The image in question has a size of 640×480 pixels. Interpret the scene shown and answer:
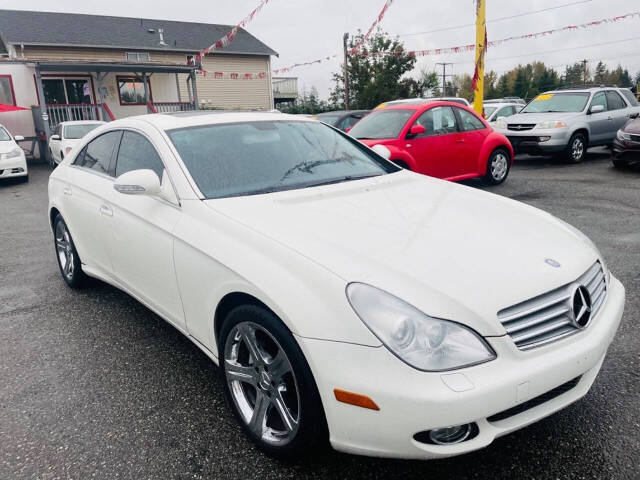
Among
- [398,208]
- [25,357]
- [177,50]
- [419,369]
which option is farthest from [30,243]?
[177,50]

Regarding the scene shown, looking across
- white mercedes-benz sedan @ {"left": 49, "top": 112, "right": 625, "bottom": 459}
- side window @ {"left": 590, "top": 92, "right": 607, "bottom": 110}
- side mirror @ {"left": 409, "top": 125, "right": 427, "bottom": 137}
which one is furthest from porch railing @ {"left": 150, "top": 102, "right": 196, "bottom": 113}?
white mercedes-benz sedan @ {"left": 49, "top": 112, "right": 625, "bottom": 459}

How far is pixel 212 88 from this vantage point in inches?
1147

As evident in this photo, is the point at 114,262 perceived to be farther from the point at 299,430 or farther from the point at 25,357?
the point at 299,430

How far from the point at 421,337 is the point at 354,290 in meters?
0.29

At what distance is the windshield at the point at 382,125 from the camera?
8531 mm

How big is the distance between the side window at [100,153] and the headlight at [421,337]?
2.68 meters

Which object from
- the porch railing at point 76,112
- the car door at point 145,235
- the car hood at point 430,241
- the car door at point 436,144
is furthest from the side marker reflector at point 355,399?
the porch railing at point 76,112

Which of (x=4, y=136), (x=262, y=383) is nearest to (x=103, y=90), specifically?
(x=4, y=136)

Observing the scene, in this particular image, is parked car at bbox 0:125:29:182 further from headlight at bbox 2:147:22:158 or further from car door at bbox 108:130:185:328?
car door at bbox 108:130:185:328

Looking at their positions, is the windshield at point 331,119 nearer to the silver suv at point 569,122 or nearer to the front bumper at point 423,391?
the silver suv at point 569,122

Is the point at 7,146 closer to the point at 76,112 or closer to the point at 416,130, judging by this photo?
the point at 76,112

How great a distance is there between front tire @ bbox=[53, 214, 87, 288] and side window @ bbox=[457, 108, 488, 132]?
656 cm

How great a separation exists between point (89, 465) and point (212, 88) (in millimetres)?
28777

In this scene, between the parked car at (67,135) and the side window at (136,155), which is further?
the parked car at (67,135)
